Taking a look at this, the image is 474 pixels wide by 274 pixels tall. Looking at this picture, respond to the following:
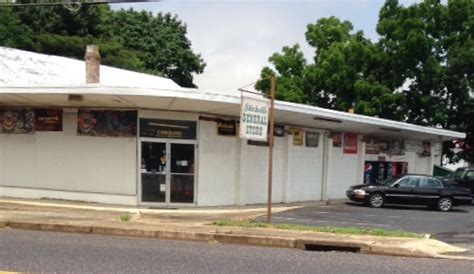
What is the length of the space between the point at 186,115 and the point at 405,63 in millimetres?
19890

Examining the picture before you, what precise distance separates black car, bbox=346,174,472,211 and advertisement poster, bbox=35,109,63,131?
37.4 ft

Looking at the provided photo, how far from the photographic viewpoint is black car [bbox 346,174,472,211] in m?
23.7

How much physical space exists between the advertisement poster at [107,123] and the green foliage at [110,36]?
2078 cm

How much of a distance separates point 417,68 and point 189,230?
25.6 meters

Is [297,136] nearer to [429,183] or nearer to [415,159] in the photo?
[429,183]

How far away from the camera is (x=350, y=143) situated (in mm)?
26797

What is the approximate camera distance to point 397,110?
35.9m

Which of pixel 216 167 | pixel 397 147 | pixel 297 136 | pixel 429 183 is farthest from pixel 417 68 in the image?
pixel 216 167

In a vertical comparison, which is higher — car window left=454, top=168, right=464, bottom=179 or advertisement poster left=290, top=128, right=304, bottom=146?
advertisement poster left=290, top=128, right=304, bottom=146

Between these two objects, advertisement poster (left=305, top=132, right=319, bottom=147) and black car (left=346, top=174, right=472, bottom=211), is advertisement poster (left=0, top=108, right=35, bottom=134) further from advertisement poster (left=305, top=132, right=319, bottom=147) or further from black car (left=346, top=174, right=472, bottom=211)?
black car (left=346, top=174, right=472, bottom=211)

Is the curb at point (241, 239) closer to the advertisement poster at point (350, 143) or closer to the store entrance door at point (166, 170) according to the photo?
the store entrance door at point (166, 170)

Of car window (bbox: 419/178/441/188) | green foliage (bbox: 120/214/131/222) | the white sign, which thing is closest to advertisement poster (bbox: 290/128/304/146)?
car window (bbox: 419/178/441/188)

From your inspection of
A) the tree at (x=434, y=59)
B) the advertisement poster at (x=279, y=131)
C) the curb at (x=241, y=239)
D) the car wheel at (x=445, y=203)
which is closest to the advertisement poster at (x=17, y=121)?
the curb at (x=241, y=239)

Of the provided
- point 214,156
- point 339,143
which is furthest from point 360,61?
point 214,156
